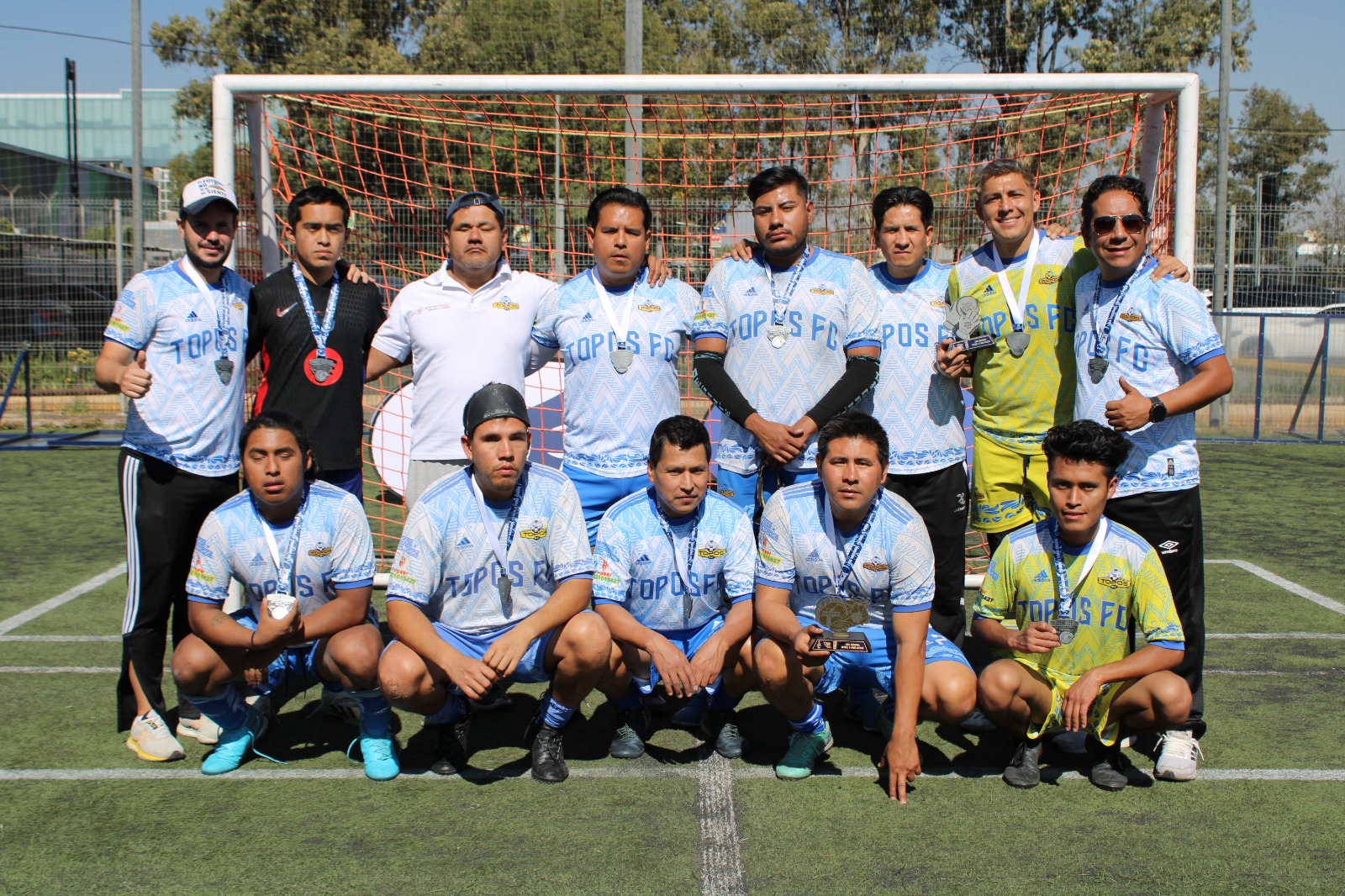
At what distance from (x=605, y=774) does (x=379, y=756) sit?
792 mm

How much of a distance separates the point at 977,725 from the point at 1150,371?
1.48 meters

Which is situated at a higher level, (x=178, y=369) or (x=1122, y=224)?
(x=1122, y=224)

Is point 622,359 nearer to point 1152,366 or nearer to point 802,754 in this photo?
point 802,754

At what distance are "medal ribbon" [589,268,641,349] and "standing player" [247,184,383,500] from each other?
103cm

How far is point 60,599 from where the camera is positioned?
19.8ft

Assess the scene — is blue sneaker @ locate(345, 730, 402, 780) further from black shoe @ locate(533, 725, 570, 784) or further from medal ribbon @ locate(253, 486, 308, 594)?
medal ribbon @ locate(253, 486, 308, 594)

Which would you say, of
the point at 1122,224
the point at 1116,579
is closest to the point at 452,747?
the point at 1116,579

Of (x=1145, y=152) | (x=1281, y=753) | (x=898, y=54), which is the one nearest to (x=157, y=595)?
(x=1281, y=753)

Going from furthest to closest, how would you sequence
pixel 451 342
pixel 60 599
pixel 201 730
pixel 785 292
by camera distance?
pixel 60 599
pixel 451 342
pixel 785 292
pixel 201 730

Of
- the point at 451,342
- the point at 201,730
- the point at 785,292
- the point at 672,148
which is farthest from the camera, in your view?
the point at 672,148

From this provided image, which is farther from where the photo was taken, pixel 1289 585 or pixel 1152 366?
pixel 1289 585

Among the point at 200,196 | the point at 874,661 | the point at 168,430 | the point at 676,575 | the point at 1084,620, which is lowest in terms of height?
the point at 874,661

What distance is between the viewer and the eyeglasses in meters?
3.84

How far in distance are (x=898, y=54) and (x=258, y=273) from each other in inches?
554
